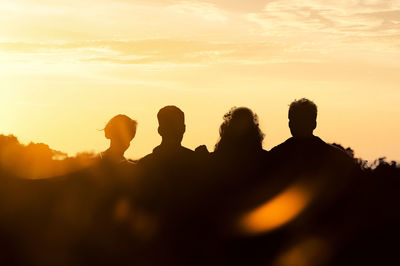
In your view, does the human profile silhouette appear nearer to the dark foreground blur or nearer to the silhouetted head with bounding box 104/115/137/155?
the silhouetted head with bounding box 104/115/137/155

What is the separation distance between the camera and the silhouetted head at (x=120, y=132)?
14.0 metres

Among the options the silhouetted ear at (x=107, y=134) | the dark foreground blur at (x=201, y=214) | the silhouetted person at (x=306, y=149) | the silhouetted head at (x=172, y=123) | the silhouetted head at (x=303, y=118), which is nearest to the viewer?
the dark foreground blur at (x=201, y=214)

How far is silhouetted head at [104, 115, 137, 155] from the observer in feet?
46.0

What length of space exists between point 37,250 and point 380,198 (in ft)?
15.5

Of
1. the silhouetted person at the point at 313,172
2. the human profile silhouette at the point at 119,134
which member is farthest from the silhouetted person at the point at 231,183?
the human profile silhouette at the point at 119,134

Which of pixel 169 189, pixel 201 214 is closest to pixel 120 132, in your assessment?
pixel 169 189

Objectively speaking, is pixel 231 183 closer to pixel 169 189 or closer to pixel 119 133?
pixel 169 189

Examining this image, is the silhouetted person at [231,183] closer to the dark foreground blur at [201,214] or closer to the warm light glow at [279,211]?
the dark foreground blur at [201,214]

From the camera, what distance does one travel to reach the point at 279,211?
497 inches

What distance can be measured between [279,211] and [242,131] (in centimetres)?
122

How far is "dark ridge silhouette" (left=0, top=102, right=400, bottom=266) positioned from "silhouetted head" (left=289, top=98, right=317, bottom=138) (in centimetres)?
2

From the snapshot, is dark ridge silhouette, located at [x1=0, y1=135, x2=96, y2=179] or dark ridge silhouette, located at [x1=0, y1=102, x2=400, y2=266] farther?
dark ridge silhouette, located at [x1=0, y1=135, x2=96, y2=179]

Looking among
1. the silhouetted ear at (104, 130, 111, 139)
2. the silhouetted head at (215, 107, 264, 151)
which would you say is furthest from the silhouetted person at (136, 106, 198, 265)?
the silhouetted ear at (104, 130, 111, 139)

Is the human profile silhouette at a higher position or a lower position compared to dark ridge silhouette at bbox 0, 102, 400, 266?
higher
